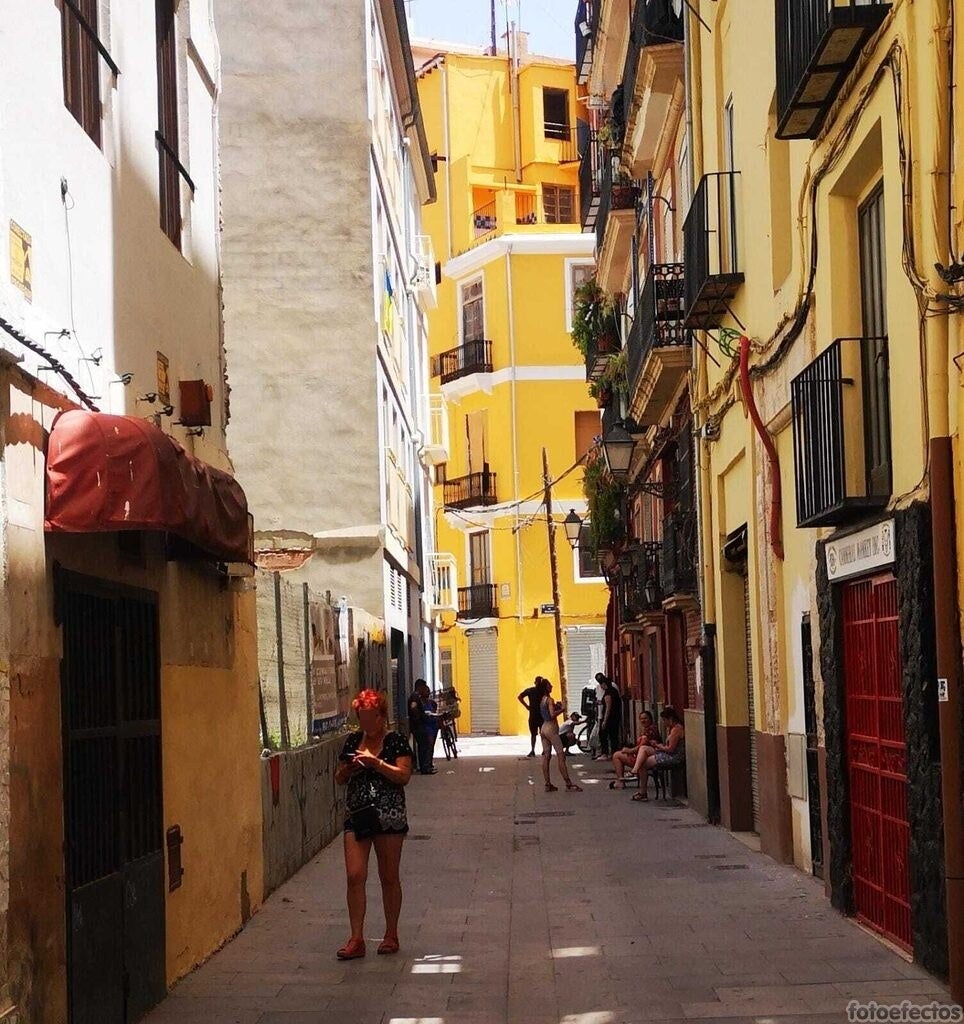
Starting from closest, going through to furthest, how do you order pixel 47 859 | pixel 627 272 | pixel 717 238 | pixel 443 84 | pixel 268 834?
pixel 47 859, pixel 268 834, pixel 717 238, pixel 627 272, pixel 443 84

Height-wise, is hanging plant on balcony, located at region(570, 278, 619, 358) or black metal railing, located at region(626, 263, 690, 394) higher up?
hanging plant on balcony, located at region(570, 278, 619, 358)

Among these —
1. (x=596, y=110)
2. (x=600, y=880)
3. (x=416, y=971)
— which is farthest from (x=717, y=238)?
(x=596, y=110)

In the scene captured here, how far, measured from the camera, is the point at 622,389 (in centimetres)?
2825

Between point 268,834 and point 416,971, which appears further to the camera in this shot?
point 268,834

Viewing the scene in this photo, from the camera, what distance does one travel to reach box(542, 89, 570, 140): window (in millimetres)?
50156

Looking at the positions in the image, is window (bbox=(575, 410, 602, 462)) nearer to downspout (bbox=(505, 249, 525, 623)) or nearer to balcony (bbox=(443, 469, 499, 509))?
downspout (bbox=(505, 249, 525, 623))

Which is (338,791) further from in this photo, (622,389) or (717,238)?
(622,389)

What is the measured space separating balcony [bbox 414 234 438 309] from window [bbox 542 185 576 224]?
8970 millimetres

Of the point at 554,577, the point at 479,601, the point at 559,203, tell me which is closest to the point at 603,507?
the point at 554,577

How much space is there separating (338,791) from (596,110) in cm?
1662

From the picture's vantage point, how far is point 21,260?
7.18m

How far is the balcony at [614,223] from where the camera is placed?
86.5 ft

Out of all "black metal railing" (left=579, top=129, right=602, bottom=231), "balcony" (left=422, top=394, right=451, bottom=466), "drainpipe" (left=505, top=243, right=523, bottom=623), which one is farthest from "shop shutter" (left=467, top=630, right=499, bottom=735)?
"black metal railing" (left=579, top=129, right=602, bottom=231)

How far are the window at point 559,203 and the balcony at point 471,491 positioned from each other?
26.8ft
